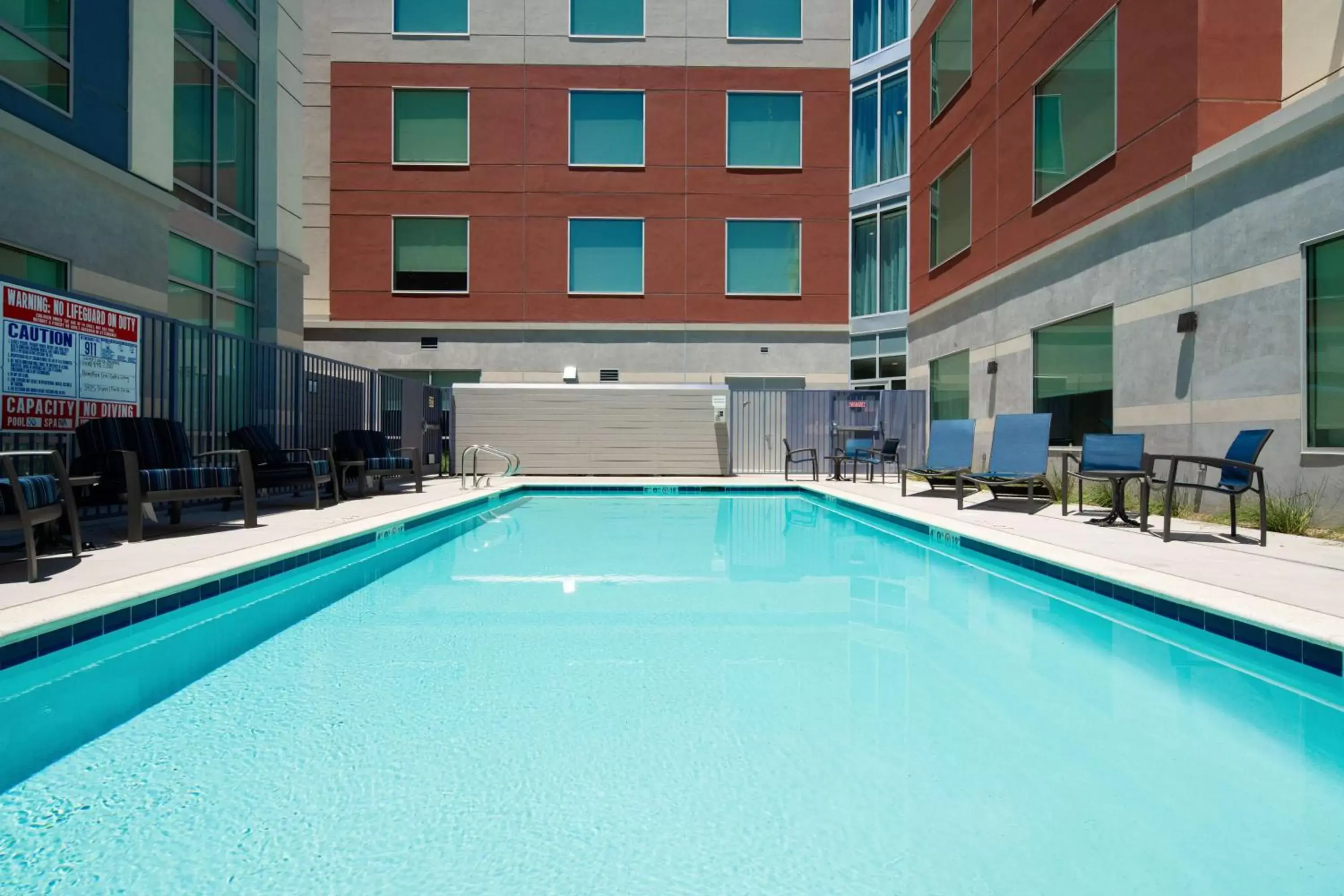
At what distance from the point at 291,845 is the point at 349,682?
51.0 inches

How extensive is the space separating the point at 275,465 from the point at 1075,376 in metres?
9.12

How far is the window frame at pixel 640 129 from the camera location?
57.9 ft

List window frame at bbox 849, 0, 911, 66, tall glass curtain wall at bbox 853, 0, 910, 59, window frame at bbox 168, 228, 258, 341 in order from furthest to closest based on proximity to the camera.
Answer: tall glass curtain wall at bbox 853, 0, 910, 59, window frame at bbox 849, 0, 911, 66, window frame at bbox 168, 228, 258, 341

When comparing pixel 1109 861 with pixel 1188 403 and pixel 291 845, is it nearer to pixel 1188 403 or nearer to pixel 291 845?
pixel 291 845

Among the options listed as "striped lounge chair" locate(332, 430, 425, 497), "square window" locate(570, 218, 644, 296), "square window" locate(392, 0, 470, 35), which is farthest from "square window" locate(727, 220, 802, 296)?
"striped lounge chair" locate(332, 430, 425, 497)

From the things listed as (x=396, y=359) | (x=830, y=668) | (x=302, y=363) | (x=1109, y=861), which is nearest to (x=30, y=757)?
(x=830, y=668)

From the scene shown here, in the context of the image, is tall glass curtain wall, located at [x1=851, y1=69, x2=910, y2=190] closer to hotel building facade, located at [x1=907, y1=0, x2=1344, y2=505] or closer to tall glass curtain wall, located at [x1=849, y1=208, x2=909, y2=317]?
tall glass curtain wall, located at [x1=849, y1=208, x2=909, y2=317]

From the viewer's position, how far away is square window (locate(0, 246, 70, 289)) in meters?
7.60

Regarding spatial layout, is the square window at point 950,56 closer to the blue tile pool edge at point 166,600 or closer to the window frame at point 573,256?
the window frame at point 573,256

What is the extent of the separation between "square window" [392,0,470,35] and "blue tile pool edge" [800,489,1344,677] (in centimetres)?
1641

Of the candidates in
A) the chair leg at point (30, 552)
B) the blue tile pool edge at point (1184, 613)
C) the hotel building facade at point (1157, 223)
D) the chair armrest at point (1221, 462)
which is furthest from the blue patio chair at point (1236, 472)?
the chair leg at point (30, 552)

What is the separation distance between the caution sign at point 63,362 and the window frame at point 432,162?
456 inches

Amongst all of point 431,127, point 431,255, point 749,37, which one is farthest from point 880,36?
point 431,255

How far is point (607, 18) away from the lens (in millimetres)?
17797
